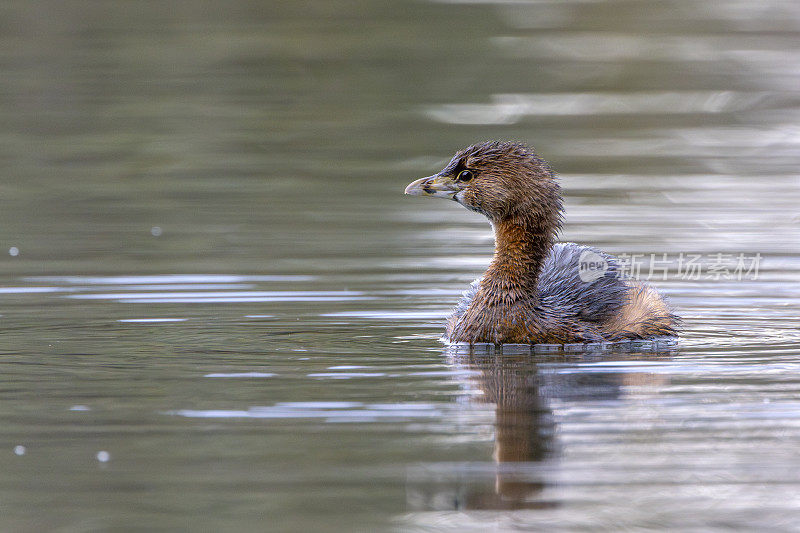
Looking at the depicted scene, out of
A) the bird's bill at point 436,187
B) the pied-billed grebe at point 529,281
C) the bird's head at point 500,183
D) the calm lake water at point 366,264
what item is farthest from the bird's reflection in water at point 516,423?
the bird's bill at point 436,187

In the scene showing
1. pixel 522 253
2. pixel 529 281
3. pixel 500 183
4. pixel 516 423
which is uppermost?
pixel 500 183

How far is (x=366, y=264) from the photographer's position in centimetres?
1171

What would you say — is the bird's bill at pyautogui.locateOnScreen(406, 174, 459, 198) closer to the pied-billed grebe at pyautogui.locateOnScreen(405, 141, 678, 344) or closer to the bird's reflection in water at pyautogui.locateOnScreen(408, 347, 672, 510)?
the pied-billed grebe at pyautogui.locateOnScreen(405, 141, 678, 344)

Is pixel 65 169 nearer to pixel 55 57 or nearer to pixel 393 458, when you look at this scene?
pixel 55 57

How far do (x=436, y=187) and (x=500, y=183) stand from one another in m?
0.47

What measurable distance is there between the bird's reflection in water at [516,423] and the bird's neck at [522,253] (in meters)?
0.59

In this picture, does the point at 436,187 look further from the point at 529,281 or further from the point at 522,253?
the point at 529,281

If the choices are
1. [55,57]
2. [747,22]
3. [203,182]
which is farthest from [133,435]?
[747,22]

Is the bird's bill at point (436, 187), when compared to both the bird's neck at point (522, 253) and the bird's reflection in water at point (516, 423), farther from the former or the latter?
the bird's reflection in water at point (516, 423)

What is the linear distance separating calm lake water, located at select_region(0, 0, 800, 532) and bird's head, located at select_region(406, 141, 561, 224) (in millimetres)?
971

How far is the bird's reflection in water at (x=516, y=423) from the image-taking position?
19.7 ft

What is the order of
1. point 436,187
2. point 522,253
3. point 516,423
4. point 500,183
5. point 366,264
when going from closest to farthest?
point 516,423 → point 500,183 → point 522,253 → point 436,187 → point 366,264

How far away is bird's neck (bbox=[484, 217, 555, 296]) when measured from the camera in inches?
369

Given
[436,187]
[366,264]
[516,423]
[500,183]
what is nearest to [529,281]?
[500,183]
